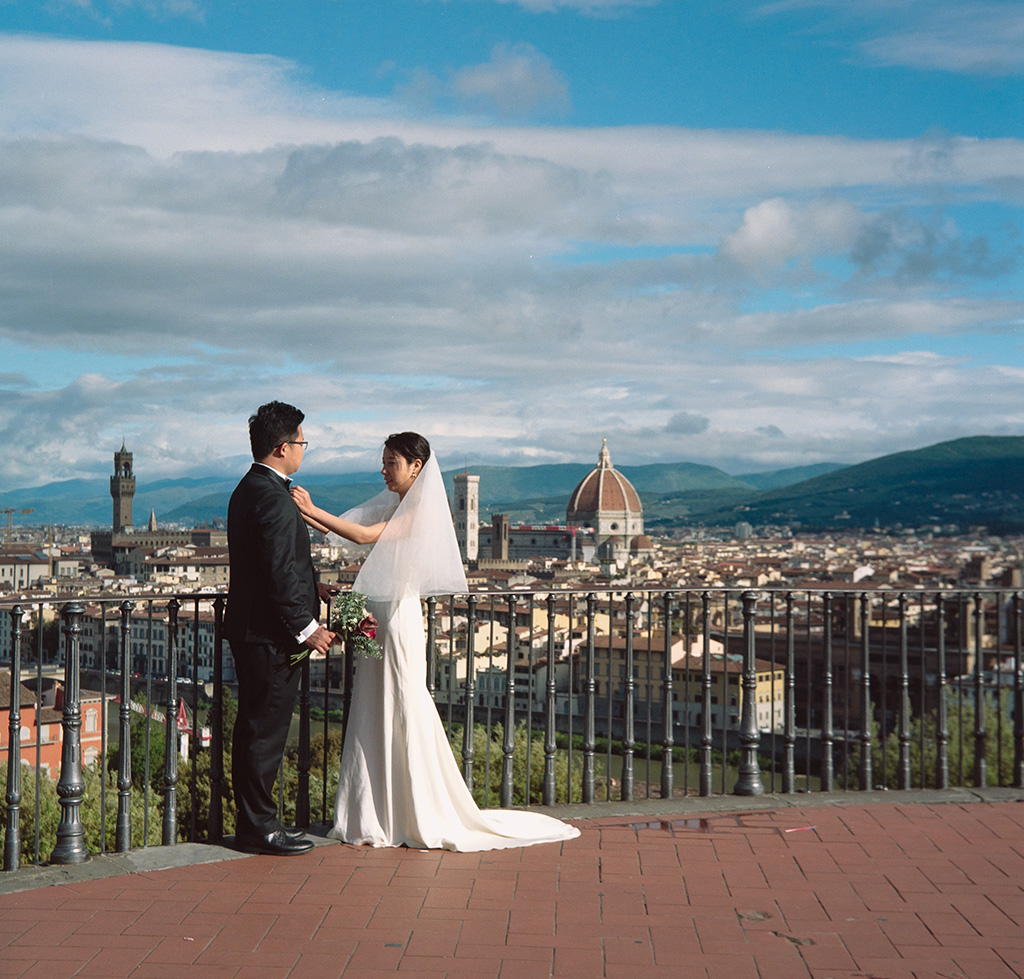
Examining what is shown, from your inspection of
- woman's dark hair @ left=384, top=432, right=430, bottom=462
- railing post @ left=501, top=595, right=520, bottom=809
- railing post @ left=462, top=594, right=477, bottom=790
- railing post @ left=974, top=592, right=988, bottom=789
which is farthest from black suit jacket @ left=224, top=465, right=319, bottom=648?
railing post @ left=974, top=592, right=988, bottom=789

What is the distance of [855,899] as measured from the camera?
3.64 metres

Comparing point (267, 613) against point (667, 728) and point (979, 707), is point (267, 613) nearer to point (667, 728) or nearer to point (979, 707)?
point (667, 728)

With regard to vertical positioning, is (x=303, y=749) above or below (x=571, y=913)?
above

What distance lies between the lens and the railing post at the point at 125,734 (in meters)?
3.97

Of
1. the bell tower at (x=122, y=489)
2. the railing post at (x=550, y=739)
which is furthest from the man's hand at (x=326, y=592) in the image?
the bell tower at (x=122, y=489)

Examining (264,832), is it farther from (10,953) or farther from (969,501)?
(969,501)

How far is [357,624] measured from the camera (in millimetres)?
4184

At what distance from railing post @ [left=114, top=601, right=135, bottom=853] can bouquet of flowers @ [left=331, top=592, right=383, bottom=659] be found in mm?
756

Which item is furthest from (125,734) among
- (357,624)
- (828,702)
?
(828,702)

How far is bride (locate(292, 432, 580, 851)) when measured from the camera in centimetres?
416

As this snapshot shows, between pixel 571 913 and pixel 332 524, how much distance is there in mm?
1619

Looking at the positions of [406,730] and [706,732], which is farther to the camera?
[706,732]

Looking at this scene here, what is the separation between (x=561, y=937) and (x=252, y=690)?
1.44 m

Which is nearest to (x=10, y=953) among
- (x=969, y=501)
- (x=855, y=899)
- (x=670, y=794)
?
(x=855, y=899)
